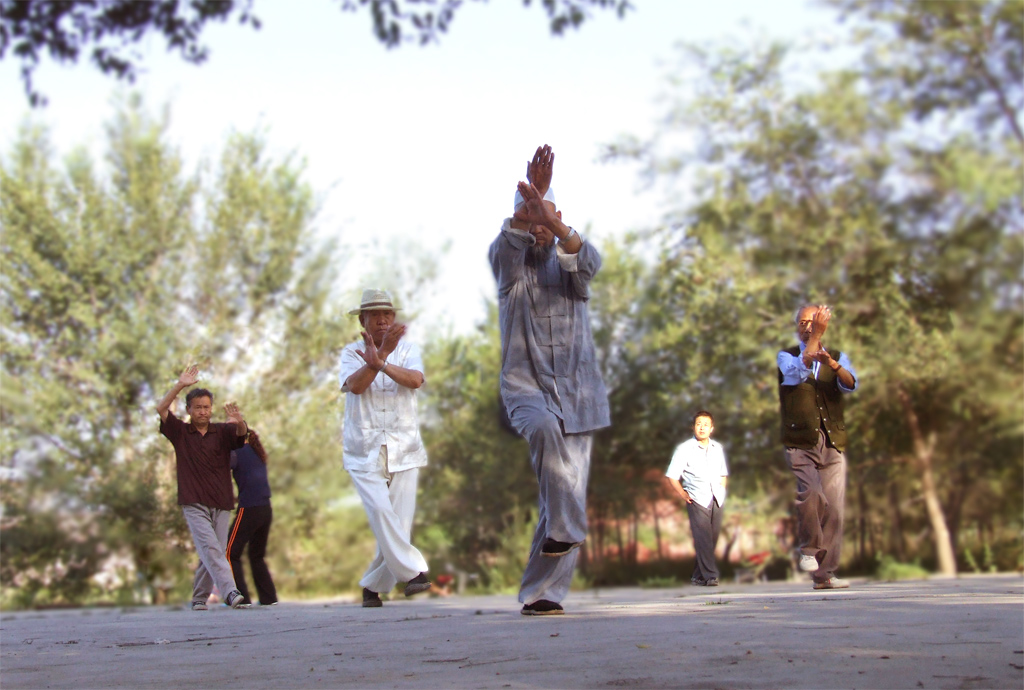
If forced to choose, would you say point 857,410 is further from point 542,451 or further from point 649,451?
point 542,451

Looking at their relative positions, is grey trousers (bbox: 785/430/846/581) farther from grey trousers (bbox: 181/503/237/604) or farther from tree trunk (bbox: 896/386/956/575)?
tree trunk (bbox: 896/386/956/575)

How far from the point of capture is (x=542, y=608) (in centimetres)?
676

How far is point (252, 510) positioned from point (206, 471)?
69 centimetres

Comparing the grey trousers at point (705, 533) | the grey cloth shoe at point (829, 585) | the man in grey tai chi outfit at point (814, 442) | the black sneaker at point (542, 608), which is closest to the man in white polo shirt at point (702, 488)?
the grey trousers at point (705, 533)

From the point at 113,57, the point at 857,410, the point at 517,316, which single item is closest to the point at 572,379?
the point at 517,316

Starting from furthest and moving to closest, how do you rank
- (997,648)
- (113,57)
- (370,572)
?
(370,572)
(113,57)
(997,648)

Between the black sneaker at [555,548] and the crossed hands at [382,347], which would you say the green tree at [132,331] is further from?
the black sneaker at [555,548]

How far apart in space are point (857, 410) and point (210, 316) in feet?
50.6

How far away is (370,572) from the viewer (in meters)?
8.92

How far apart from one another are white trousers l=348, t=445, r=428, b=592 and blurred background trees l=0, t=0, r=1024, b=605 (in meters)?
Result: 14.3

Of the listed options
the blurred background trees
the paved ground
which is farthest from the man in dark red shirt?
the blurred background trees

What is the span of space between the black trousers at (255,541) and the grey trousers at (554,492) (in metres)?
4.17

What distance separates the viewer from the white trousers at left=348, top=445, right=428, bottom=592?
328 inches

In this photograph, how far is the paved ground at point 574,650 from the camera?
169 inches
